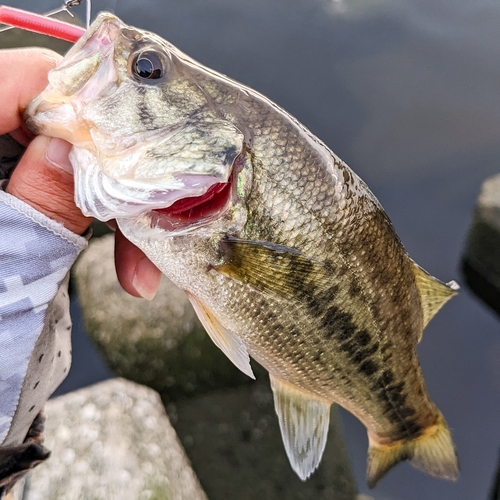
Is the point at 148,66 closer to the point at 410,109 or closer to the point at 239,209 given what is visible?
the point at 239,209

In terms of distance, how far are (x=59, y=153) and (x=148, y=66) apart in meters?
0.33

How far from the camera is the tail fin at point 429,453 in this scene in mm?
1736

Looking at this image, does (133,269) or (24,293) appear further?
(133,269)

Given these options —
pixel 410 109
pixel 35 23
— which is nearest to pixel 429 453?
pixel 35 23

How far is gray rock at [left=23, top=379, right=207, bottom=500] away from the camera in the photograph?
78.8 inches

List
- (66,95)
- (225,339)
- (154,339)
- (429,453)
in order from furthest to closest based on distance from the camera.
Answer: (154,339), (429,453), (225,339), (66,95)

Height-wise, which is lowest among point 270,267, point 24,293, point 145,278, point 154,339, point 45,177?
point 154,339

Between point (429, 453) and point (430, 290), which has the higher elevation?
point (430, 290)

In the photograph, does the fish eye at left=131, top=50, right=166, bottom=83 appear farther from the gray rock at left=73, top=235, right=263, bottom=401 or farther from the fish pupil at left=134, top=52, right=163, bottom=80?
the gray rock at left=73, top=235, right=263, bottom=401

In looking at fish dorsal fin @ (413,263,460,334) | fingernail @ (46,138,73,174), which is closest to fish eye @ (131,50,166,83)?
fingernail @ (46,138,73,174)

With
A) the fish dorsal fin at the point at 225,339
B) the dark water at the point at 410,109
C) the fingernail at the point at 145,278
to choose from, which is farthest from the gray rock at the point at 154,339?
the fish dorsal fin at the point at 225,339

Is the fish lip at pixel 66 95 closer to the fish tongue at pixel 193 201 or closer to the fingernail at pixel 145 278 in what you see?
the fish tongue at pixel 193 201

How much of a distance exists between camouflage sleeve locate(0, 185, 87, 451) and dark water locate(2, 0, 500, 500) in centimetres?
150

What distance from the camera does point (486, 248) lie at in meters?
2.85
